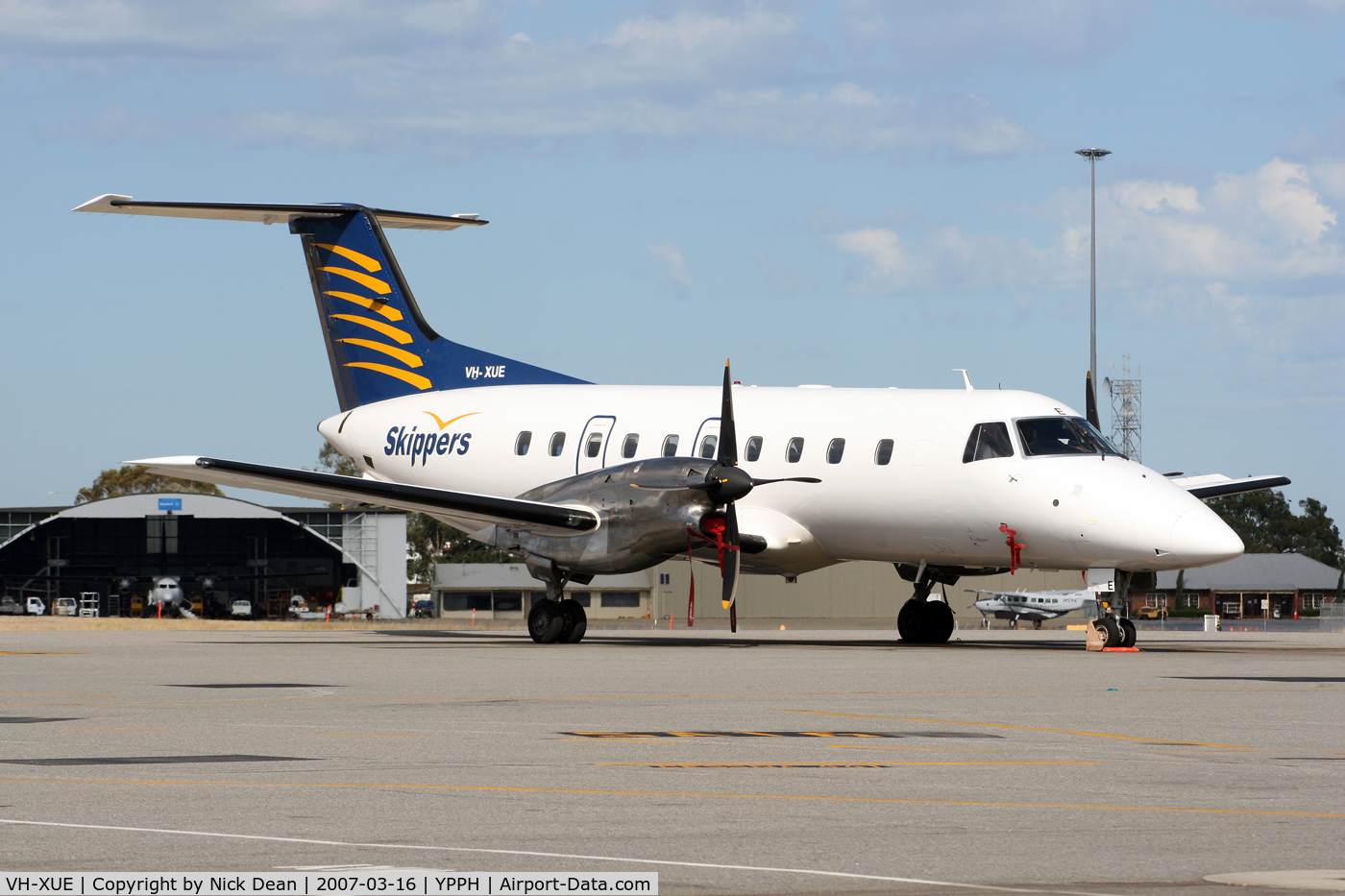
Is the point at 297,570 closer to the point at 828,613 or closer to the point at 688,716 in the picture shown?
the point at 828,613

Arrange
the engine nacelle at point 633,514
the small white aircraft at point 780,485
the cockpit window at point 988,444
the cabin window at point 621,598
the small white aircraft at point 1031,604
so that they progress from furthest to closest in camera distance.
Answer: the cabin window at point 621,598
the small white aircraft at point 1031,604
the engine nacelle at point 633,514
the cockpit window at point 988,444
the small white aircraft at point 780,485

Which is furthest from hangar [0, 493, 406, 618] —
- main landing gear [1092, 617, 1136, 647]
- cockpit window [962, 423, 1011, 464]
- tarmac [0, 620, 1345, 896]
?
tarmac [0, 620, 1345, 896]

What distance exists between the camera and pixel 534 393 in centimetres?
2912

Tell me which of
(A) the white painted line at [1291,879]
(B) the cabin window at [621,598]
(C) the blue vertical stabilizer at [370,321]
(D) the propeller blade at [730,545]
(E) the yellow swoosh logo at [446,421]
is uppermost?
(C) the blue vertical stabilizer at [370,321]

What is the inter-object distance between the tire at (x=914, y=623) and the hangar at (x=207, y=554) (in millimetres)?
48846

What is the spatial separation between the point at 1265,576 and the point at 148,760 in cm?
9871

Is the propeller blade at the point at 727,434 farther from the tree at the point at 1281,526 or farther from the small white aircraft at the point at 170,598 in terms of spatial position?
the tree at the point at 1281,526

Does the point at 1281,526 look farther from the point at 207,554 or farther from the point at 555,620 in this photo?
the point at 555,620

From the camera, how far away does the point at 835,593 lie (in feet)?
209

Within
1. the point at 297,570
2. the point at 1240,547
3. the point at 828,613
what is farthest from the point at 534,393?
the point at 297,570

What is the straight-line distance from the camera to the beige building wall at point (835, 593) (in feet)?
209

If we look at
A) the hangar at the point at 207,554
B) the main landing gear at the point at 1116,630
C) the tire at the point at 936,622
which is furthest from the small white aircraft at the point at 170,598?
the main landing gear at the point at 1116,630

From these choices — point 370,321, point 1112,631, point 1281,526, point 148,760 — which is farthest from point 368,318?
point 1281,526

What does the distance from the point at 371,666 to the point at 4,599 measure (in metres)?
65.3
